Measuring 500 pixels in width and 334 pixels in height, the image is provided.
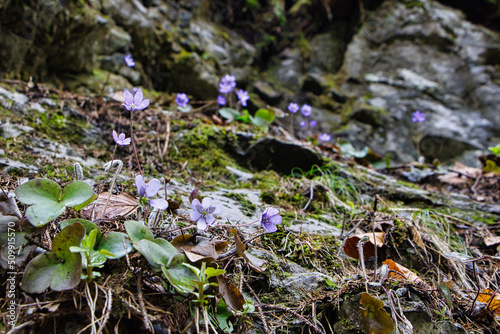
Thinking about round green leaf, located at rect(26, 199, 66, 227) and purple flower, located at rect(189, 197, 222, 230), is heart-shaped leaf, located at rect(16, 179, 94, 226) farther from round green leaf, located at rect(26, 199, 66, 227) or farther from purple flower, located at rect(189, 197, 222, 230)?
purple flower, located at rect(189, 197, 222, 230)

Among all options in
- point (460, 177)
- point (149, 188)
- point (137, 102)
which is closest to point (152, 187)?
point (149, 188)

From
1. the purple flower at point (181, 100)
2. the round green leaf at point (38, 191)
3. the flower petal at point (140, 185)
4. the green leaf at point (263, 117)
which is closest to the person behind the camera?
the round green leaf at point (38, 191)

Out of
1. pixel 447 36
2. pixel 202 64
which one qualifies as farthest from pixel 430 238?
pixel 447 36

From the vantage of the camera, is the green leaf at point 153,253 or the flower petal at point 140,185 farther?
the flower petal at point 140,185

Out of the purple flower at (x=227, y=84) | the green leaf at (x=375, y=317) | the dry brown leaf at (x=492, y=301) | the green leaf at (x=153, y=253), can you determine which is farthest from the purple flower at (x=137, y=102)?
the purple flower at (x=227, y=84)

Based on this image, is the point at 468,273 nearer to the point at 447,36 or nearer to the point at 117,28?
the point at 117,28

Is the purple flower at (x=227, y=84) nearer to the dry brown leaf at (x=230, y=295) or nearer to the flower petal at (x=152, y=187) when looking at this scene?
the flower petal at (x=152, y=187)
